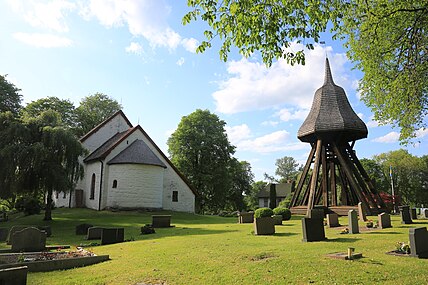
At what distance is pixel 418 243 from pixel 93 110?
4716 cm

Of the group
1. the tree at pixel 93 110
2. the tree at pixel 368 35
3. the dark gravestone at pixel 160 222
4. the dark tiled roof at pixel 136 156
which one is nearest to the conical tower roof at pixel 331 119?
the tree at pixel 368 35

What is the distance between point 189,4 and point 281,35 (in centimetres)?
227

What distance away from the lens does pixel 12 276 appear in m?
5.64

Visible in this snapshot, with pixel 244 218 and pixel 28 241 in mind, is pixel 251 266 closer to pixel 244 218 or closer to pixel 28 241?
pixel 28 241

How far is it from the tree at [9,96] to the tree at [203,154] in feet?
60.6

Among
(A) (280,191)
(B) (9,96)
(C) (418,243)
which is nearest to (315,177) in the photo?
(C) (418,243)

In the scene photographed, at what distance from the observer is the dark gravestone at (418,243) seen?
8172 millimetres

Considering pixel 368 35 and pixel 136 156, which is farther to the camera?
pixel 136 156

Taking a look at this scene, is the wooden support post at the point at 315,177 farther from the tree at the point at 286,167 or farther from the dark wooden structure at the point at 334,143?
the tree at the point at 286,167

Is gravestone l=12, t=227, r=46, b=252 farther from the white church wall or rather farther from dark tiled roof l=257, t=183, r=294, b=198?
dark tiled roof l=257, t=183, r=294, b=198

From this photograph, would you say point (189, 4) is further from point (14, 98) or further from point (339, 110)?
point (14, 98)

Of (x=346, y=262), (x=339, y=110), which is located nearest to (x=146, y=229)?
(x=346, y=262)

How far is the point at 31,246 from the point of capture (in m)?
11.0

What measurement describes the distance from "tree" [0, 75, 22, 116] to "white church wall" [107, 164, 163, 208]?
50.5ft
